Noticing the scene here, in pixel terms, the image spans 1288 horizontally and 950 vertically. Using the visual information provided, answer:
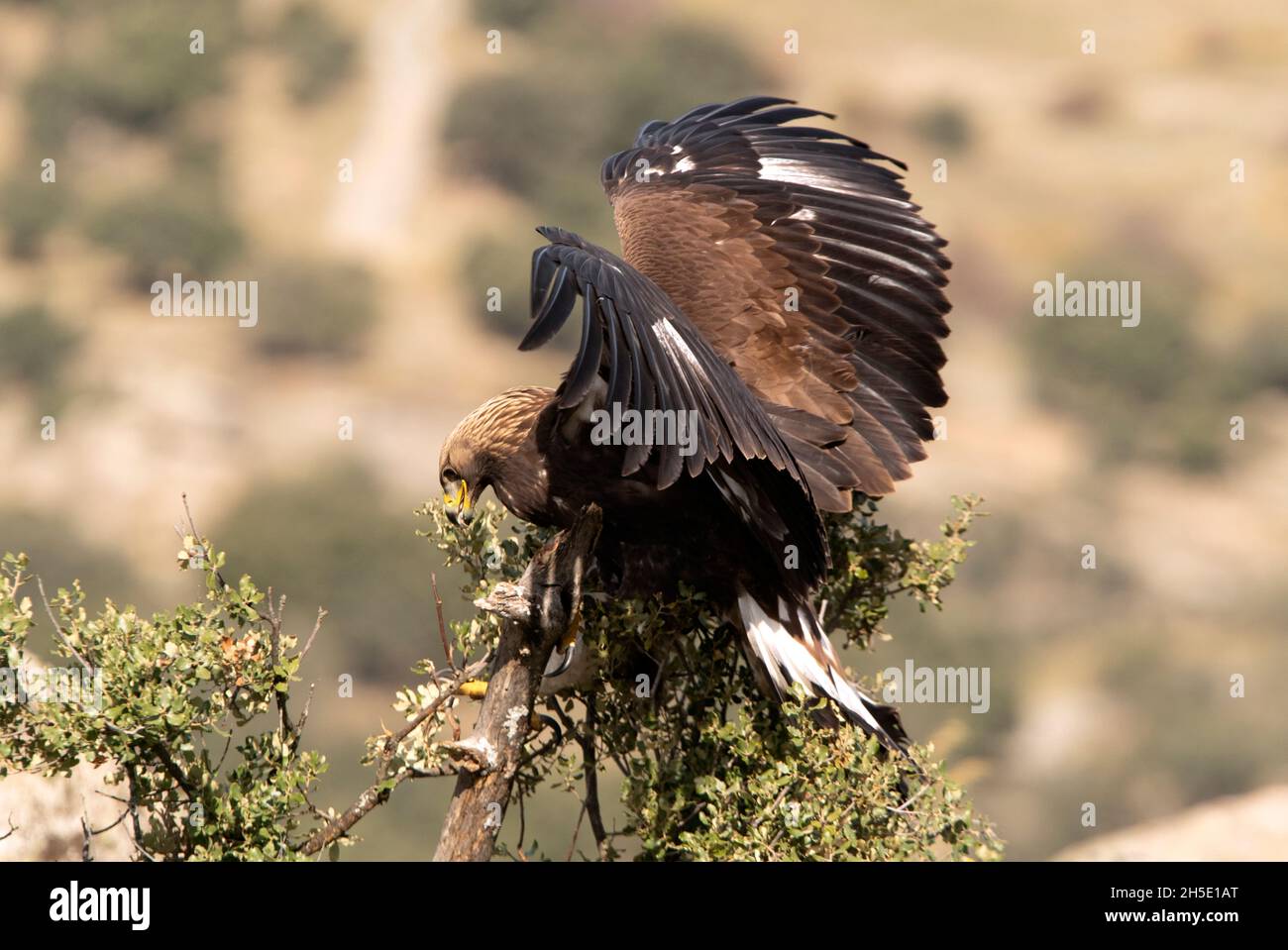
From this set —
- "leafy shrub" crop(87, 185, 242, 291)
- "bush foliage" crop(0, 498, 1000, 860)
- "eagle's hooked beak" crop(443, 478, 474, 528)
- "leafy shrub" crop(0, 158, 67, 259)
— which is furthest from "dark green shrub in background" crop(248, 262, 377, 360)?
"bush foliage" crop(0, 498, 1000, 860)

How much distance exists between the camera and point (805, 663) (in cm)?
599

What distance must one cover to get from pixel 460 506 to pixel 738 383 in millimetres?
1337

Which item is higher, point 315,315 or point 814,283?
point 315,315

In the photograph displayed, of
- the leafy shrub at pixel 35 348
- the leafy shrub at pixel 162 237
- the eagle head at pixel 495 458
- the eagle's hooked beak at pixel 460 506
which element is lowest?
the eagle's hooked beak at pixel 460 506

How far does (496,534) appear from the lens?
6.55m

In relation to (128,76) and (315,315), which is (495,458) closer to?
(315,315)

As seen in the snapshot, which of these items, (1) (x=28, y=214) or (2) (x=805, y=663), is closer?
(2) (x=805, y=663)

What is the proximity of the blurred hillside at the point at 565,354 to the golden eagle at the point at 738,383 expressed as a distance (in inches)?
404

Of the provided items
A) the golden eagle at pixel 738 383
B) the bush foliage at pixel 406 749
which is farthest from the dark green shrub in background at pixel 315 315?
the bush foliage at pixel 406 749

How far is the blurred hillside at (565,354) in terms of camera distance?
2456 cm

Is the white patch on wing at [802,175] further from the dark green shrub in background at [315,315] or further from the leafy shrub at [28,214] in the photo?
the leafy shrub at [28,214]

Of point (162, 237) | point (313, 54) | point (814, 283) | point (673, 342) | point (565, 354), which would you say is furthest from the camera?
point (313, 54)

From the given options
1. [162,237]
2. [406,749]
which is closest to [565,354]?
[162,237]

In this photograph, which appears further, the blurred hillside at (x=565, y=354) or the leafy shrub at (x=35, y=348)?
the leafy shrub at (x=35, y=348)
